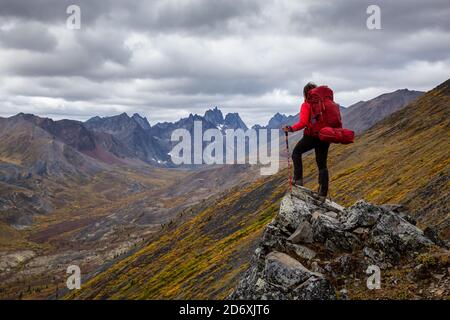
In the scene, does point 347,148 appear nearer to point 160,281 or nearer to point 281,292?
point 160,281

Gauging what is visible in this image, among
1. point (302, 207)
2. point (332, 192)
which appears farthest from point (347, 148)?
point (302, 207)

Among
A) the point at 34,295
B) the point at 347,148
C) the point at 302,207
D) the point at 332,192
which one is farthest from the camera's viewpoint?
the point at 34,295

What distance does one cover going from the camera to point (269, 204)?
8394 centimetres

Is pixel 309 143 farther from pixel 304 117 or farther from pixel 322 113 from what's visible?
pixel 322 113

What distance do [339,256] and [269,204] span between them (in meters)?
67.4

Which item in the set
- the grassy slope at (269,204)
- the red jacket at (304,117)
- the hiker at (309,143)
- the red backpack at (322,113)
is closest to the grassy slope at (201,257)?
the grassy slope at (269,204)

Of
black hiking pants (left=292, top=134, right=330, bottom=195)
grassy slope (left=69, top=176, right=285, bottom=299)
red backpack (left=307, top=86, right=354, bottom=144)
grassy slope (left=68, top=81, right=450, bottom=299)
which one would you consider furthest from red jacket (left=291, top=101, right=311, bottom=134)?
grassy slope (left=69, top=176, right=285, bottom=299)

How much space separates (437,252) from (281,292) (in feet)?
20.3

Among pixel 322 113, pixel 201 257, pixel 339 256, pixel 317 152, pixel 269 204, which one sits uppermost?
pixel 322 113

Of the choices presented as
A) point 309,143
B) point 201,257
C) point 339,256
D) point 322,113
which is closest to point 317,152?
point 309,143

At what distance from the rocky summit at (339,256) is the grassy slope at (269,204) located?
323 inches

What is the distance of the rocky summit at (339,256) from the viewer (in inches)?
598
